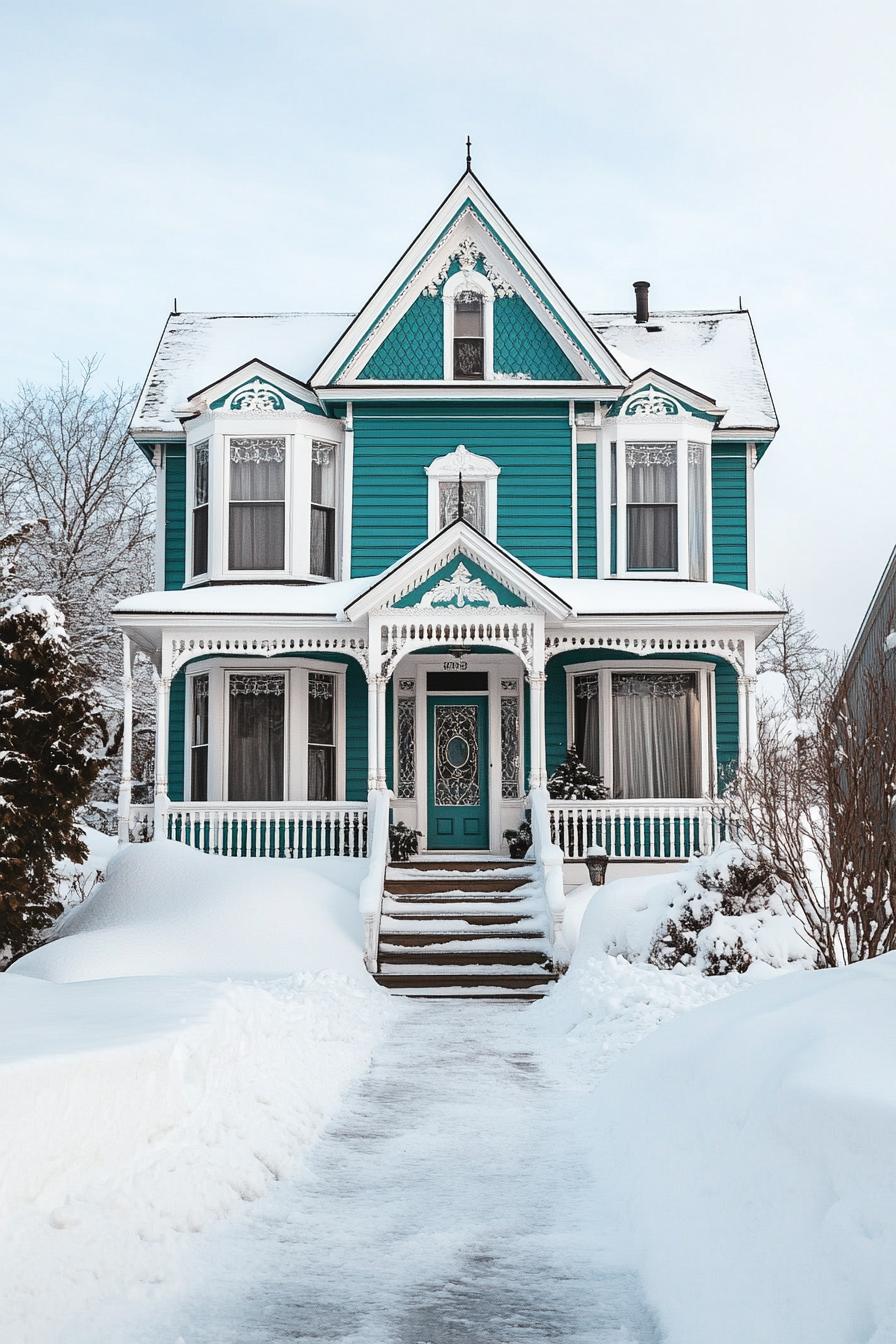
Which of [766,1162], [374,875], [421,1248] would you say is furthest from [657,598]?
[766,1162]

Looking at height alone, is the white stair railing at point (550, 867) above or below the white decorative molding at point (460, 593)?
below

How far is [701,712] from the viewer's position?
19.7m

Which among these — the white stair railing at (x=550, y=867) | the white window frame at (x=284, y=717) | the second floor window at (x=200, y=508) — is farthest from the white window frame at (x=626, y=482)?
the second floor window at (x=200, y=508)

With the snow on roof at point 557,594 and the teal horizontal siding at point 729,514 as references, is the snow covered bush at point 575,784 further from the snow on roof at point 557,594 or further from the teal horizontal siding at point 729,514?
the teal horizontal siding at point 729,514

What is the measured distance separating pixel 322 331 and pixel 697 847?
10.8m

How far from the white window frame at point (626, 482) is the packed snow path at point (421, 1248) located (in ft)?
41.1

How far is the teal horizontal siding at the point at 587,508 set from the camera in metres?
20.3

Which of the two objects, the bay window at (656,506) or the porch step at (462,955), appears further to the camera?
the bay window at (656,506)

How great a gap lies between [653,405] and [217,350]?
7348 millimetres

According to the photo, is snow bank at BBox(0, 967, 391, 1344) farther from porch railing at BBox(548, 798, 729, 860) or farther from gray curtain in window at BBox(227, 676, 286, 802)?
gray curtain in window at BBox(227, 676, 286, 802)

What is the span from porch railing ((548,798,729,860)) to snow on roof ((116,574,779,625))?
8.36 ft

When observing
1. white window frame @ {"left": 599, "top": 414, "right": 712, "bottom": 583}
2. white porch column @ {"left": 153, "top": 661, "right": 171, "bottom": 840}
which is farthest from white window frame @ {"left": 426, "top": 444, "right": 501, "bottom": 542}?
white porch column @ {"left": 153, "top": 661, "right": 171, "bottom": 840}

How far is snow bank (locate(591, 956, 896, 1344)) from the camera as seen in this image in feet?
12.4

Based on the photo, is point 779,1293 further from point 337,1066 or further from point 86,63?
point 86,63
